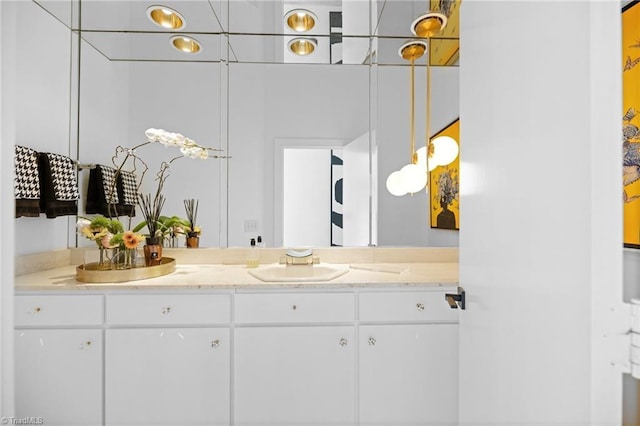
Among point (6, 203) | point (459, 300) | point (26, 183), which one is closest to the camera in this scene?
point (6, 203)

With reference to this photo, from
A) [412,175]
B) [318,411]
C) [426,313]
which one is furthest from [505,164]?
[318,411]

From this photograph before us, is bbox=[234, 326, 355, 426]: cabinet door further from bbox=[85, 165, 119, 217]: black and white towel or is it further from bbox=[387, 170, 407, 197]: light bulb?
Answer: bbox=[85, 165, 119, 217]: black and white towel

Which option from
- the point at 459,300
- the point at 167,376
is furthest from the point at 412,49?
the point at 167,376

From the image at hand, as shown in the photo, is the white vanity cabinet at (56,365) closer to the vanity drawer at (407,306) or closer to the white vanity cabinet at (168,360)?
the white vanity cabinet at (168,360)

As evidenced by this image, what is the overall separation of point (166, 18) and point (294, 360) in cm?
211

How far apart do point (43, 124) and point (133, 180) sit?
50 centimetres

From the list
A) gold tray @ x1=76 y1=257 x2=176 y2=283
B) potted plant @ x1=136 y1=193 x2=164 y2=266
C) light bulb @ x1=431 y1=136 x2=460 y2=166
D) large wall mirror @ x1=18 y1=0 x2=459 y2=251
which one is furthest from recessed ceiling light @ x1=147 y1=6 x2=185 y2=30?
light bulb @ x1=431 y1=136 x2=460 y2=166

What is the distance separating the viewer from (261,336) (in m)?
1.38

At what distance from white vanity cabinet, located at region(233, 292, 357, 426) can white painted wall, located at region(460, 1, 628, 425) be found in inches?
21.7

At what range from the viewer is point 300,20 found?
6.64 feet

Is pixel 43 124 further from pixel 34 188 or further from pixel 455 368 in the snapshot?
pixel 455 368

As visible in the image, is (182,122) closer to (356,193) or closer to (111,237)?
(111,237)

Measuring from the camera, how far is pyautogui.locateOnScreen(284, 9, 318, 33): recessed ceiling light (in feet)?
6.63

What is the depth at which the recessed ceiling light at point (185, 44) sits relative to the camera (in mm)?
1970
